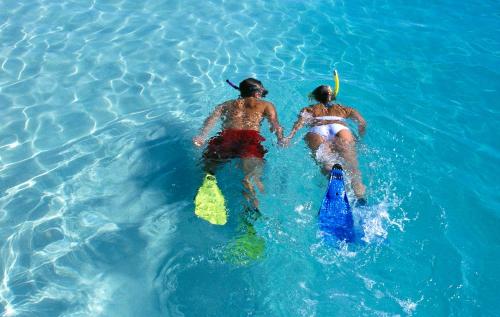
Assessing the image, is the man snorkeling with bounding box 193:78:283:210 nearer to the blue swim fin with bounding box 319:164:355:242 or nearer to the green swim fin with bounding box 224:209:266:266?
the green swim fin with bounding box 224:209:266:266

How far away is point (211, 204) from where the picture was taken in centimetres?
376

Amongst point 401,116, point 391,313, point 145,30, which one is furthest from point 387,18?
point 391,313

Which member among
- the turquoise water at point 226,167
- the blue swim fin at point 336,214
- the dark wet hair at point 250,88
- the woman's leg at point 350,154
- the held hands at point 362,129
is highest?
the dark wet hair at point 250,88

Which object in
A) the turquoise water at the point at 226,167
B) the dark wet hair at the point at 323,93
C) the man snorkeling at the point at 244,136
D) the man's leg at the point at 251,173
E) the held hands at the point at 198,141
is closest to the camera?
the turquoise water at the point at 226,167

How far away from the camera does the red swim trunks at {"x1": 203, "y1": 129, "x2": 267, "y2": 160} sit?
14.1 ft

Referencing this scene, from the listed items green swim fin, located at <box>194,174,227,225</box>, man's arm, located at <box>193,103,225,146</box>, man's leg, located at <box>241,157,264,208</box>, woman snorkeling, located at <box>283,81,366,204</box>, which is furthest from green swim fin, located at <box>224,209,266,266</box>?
man's arm, located at <box>193,103,225,146</box>

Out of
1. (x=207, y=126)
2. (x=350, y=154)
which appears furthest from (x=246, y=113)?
(x=350, y=154)

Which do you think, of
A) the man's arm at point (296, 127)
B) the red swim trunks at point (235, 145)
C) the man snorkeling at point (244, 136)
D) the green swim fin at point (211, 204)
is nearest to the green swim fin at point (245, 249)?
the green swim fin at point (211, 204)

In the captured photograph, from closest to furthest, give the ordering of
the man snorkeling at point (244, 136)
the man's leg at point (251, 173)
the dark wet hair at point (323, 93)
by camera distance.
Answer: the man's leg at point (251, 173) < the man snorkeling at point (244, 136) < the dark wet hair at point (323, 93)

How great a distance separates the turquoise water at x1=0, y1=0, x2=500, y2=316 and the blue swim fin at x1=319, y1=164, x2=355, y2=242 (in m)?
0.13

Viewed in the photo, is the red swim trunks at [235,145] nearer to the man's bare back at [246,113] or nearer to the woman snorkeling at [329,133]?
the man's bare back at [246,113]

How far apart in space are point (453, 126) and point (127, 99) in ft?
13.8

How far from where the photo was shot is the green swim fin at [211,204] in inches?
145

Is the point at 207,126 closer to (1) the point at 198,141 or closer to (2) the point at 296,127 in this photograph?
(1) the point at 198,141
